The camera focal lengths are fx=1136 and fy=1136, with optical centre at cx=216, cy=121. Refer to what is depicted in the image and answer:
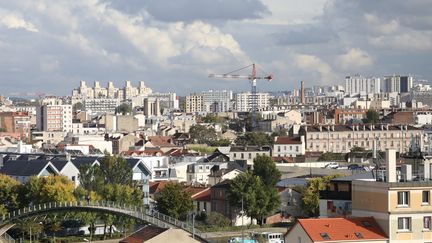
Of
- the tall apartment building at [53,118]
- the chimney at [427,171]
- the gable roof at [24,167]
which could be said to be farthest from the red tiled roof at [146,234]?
the tall apartment building at [53,118]

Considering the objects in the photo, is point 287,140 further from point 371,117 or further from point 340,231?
point 340,231

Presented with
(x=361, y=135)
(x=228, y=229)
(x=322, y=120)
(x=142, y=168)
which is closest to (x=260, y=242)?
(x=228, y=229)

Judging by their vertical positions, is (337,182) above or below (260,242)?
above

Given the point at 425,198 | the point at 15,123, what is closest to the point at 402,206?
the point at 425,198

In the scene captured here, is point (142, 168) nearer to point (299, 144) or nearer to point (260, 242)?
point (260, 242)

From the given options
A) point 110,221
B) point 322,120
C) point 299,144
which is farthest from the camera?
point 322,120

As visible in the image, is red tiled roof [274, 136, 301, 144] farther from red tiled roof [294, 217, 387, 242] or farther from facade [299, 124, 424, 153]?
red tiled roof [294, 217, 387, 242]

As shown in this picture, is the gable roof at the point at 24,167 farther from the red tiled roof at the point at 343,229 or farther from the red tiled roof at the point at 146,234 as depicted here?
the red tiled roof at the point at 343,229
